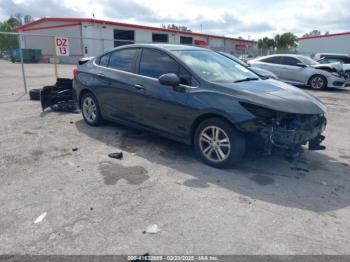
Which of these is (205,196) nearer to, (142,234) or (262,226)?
(262,226)

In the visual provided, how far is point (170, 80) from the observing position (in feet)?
14.9

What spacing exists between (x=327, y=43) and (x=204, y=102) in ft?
156

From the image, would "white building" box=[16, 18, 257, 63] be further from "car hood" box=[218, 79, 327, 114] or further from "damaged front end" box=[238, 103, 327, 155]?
"damaged front end" box=[238, 103, 327, 155]

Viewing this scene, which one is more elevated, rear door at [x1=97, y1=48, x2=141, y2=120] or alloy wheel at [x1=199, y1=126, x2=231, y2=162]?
rear door at [x1=97, y1=48, x2=141, y2=120]

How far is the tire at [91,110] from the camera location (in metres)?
6.18

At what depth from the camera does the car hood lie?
4.05 meters

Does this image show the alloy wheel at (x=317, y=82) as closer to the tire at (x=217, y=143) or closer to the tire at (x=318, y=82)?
the tire at (x=318, y=82)

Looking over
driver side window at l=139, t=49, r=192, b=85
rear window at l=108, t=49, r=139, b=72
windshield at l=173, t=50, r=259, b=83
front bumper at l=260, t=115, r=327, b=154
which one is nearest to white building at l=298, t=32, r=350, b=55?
windshield at l=173, t=50, r=259, b=83

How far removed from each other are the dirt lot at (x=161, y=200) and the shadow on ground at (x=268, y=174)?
15 millimetres

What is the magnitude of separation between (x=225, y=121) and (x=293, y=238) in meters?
1.81

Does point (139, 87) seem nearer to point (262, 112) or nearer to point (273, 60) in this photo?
point (262, 112)

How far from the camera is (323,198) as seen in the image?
3711 millimetres

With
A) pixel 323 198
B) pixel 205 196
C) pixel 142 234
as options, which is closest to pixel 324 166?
pixel 323 198

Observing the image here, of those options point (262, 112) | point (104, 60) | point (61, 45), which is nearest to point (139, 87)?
point (104, 60)
